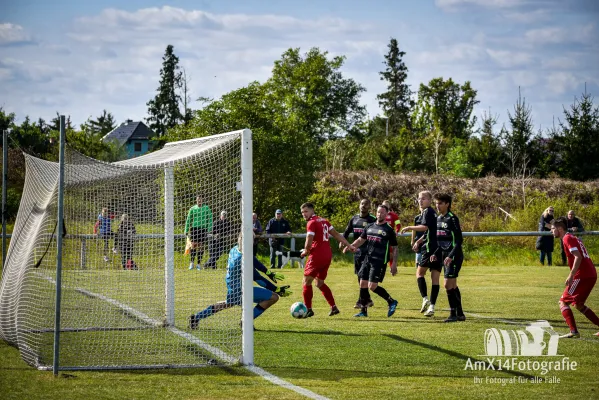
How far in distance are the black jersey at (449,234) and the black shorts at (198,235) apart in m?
3.81

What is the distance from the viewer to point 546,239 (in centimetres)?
2391

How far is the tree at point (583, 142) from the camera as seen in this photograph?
4191 cm

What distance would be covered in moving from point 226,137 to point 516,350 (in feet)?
14.8

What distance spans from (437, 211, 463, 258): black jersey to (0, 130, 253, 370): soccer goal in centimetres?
357

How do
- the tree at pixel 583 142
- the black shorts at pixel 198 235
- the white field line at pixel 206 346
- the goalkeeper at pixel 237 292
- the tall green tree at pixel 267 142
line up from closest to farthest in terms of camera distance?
the white field line at pixel 206 346
the goalkeeper at pixel 237 292
the black shorts at pixel 198 235
the tall green tree at pixel 267 142
the tree at pixel 583 142

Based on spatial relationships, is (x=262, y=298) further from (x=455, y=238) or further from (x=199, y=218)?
(x=455, y=238)

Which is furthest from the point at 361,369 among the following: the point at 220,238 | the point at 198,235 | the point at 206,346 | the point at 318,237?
the point at 318,237

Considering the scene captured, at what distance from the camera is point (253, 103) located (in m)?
30.0

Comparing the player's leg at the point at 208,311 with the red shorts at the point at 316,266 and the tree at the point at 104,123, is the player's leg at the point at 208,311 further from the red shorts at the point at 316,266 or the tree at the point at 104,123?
the tree at the point at 104,123

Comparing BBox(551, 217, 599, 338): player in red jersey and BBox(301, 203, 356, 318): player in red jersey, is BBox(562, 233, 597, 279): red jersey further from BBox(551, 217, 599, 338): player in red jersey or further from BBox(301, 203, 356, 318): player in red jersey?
BBox(301, 203, 356, 318): player in red jersey

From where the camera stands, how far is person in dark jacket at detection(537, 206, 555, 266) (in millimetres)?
23266

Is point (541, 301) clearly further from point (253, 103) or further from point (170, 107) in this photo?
point (170, 107)

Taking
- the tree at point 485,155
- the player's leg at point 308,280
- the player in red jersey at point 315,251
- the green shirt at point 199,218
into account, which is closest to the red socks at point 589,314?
the player in red jersey at point 315,251

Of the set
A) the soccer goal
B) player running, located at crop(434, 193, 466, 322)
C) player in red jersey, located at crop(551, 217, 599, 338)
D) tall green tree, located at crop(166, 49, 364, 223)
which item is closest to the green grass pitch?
player running, located at crop(434, 193, 466, 322)
